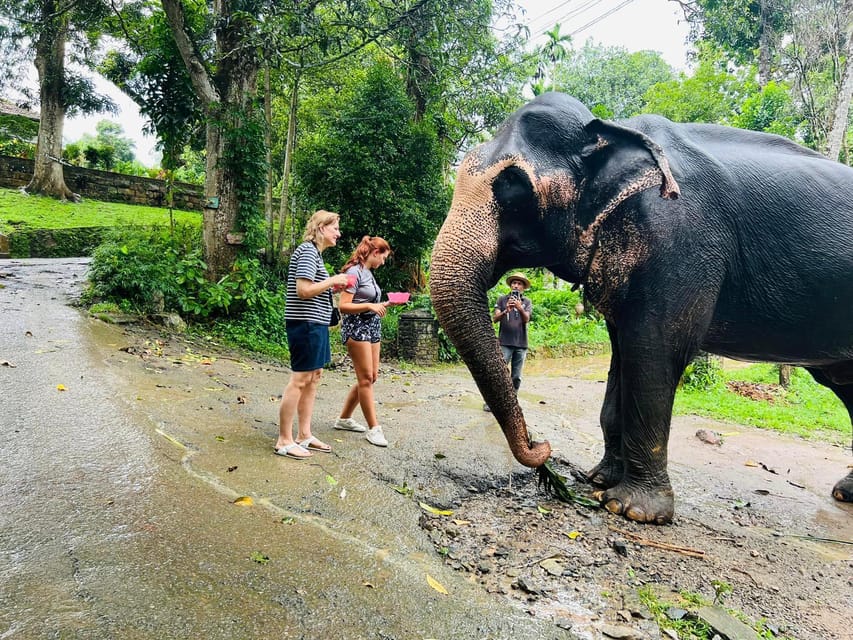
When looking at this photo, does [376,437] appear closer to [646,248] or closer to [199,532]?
[199,532]

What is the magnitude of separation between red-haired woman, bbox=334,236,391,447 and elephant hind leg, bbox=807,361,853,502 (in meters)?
3.57

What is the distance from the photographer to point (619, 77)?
38.3 meters

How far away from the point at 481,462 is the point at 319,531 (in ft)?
5.84

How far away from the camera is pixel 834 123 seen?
9133 mm

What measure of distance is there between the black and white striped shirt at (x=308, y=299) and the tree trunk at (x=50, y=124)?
20.3 m

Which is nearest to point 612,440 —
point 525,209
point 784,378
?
point 525,209

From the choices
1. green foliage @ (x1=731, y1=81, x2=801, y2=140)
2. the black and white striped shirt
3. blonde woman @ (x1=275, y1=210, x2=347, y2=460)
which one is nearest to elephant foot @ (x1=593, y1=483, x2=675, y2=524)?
blonde woman @ (x1=275, y1=210, x2=347, y2=460)

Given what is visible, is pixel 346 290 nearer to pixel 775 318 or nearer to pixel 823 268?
pixel 775 318

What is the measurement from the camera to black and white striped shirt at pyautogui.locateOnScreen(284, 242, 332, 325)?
146 inches

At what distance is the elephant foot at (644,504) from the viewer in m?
3.38

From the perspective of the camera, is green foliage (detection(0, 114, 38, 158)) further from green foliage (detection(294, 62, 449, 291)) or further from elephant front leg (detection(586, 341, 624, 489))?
elephant front leg (detection(586, 341, 624, 489))

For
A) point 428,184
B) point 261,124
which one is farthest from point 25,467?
point 428,184

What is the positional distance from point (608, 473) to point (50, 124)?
892 inches

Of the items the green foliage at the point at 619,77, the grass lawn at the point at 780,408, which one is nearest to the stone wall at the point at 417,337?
→ the grass lawn at the point at 780,408
